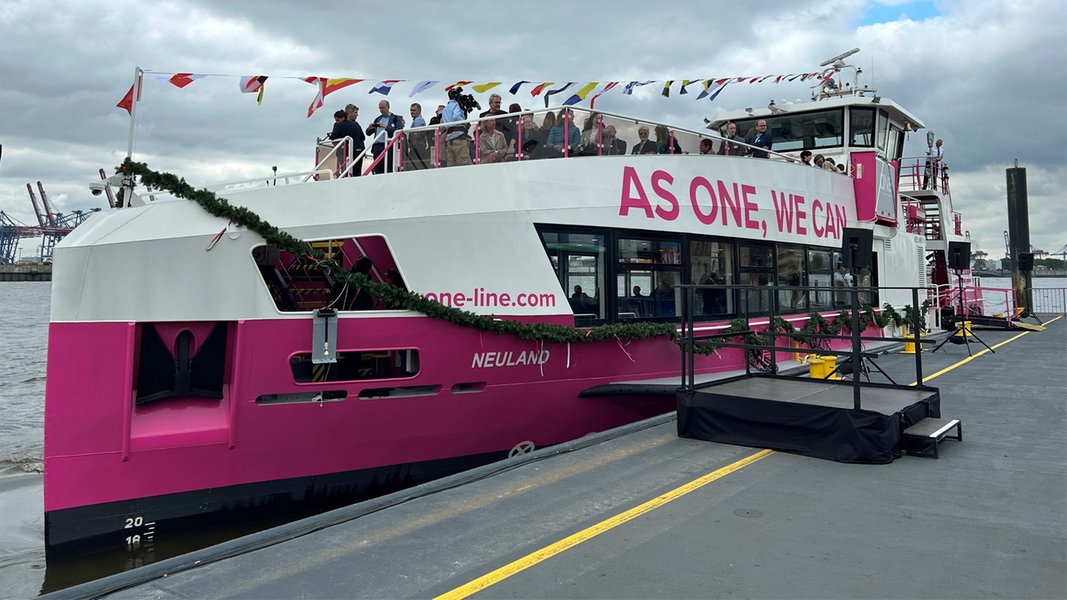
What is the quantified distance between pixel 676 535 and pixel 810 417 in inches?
93.7

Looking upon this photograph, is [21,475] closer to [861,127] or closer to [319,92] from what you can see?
[319,92]

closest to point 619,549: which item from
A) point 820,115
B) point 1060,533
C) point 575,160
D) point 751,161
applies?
point 1060,533

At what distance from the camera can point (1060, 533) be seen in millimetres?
4223

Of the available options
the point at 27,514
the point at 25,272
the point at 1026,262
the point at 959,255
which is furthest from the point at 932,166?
the point at 25,272

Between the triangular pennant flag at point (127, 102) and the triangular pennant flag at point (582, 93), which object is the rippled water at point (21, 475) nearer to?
the triangular pennant flag at point (127, 102)

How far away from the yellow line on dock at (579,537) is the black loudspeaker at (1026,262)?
29594 millimetres

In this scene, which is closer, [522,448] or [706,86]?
[522,448]

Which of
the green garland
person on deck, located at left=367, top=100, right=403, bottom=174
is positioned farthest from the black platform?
person on deck, located at left=367, top=100, right=403, bottom=174

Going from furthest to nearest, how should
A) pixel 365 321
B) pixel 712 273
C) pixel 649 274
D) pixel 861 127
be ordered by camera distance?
pixel 861 127, pixel 712 273, pixel 649 274, pixel 365 321

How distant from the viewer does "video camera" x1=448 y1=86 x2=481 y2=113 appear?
29.5 feet

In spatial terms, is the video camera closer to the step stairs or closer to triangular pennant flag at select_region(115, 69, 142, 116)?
triangular pennant flag at select_region(115, 69, 142, 116)

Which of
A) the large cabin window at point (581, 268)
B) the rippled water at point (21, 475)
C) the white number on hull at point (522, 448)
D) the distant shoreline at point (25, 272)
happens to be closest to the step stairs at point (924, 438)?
the large cabin window at point (581, 268)

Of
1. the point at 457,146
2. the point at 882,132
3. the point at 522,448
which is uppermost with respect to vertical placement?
the point at 882,132

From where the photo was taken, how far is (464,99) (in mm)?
9047
